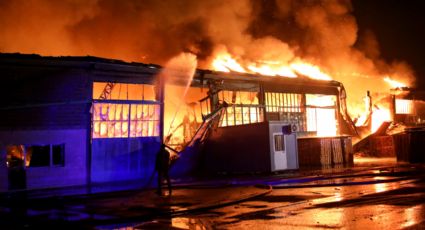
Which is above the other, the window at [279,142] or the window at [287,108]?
the window at [287,108]

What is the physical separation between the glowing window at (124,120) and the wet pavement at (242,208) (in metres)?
4.55

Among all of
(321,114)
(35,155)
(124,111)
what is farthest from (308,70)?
(35,155)

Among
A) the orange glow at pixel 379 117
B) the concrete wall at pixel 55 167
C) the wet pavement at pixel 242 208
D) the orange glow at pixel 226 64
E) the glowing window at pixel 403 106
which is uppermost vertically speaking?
the orange glow at pixel 226 64

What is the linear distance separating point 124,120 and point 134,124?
544 millimetres

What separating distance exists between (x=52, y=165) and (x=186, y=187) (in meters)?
5.73

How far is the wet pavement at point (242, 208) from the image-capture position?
876 centimetres

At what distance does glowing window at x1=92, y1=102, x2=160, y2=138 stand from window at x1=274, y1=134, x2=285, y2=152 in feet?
19.0

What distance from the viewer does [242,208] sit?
36.6 feet

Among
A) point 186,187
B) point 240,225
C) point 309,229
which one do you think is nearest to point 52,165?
point 186,187

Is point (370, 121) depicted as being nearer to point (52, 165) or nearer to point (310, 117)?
point (310, 117)

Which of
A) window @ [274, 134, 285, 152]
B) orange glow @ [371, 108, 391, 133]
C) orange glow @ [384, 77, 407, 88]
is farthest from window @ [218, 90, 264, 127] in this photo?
orange glow @ [384, 77, 407, 88]

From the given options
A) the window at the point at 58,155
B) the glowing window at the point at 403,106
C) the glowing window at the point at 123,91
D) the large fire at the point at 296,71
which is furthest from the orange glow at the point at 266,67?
the window at the point at 58,155

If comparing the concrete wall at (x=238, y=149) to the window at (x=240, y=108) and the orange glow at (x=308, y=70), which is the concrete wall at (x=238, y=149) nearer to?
the window at (x=240, y=108)

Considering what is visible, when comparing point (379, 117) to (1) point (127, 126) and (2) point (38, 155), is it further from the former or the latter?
(2) point (38, 155)
